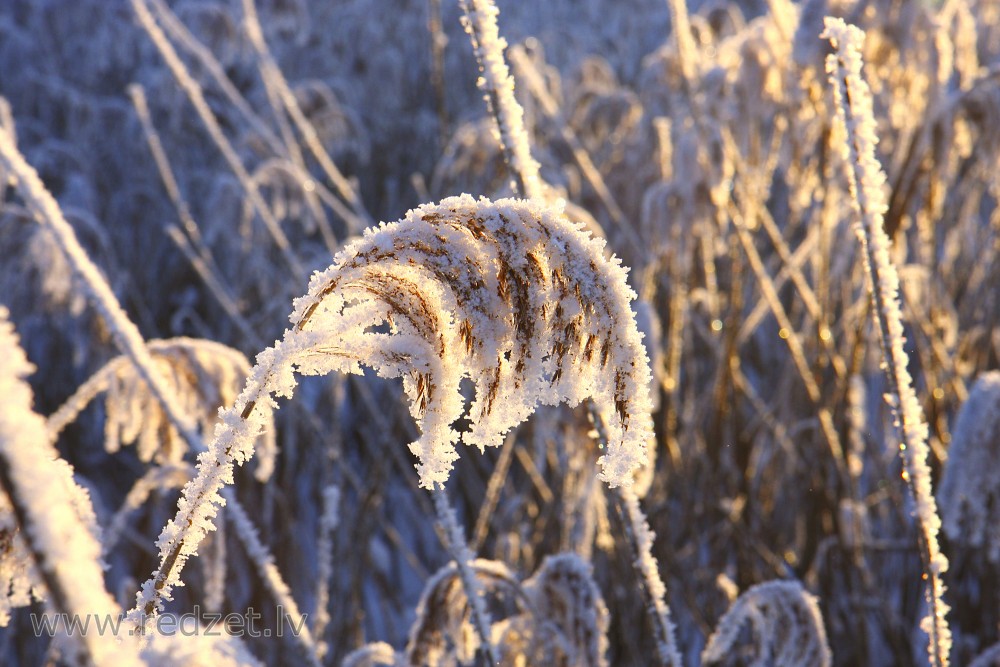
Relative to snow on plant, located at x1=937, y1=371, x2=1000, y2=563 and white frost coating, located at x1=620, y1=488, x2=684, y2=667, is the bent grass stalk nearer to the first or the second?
white frost coating, located at x1=620, y1=488, x2=684, y2=667

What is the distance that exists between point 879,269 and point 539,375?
1.17ft

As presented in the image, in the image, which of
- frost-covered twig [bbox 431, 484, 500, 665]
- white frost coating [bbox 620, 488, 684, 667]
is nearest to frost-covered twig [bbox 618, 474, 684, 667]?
white frost coating [bbox 620, 488, 684, 667]

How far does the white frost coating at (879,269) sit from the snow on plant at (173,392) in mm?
691

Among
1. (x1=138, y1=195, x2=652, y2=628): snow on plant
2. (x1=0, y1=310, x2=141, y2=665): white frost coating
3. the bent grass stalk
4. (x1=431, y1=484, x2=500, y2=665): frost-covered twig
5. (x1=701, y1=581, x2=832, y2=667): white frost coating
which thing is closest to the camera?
(x1=0, y1=310, x2=141, y2=665): white frost coating

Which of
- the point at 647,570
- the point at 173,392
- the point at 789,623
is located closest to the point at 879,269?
A: the point at 647,570

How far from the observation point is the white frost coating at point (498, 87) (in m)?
0.69

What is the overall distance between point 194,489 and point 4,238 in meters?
2.14

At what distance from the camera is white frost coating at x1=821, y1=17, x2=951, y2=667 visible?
2.30ft

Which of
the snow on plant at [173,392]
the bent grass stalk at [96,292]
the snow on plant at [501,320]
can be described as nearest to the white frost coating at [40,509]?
the snow on plant at [501,320]

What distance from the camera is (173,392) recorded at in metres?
1.04

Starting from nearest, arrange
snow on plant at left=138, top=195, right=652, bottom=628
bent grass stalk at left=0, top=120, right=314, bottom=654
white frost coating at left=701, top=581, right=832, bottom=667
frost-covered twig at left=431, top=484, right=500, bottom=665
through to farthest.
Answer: snow on plant at left=138, top=195, right=652, bottom=628 < bent grass stalk at left=0, top=120, right=314, bottom=654 < frost-covered twig at left=431, top=484, right=500, bottom=665 < white frost coating at left=701, top=581, right=832, bottom=667

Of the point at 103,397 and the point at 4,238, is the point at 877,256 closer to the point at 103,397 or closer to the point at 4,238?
the point at 4,238

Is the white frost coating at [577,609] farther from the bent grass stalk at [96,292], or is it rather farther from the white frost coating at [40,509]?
the white frost coating at [40,509]

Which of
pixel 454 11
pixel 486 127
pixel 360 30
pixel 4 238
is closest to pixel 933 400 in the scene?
pixel 486 127
